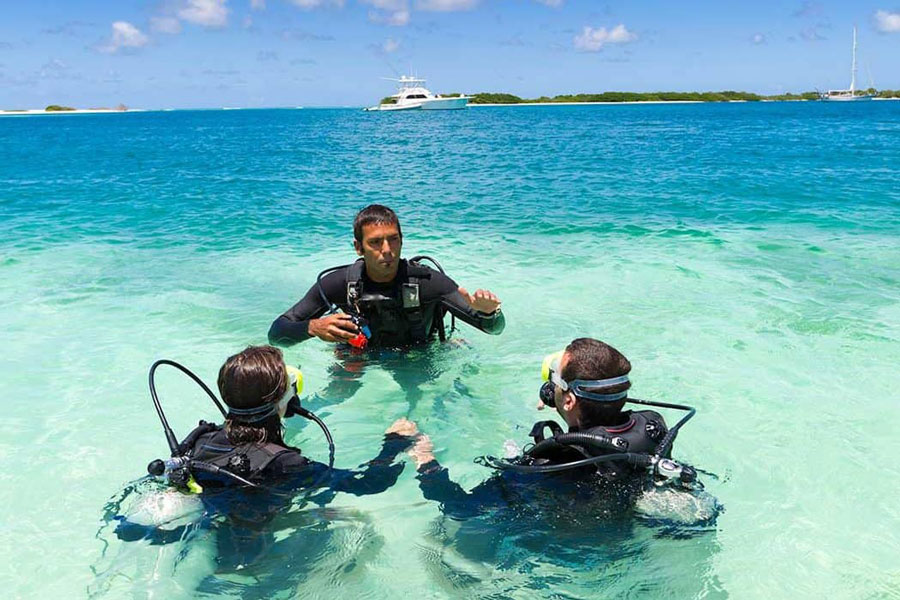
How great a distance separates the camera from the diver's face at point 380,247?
4660mm

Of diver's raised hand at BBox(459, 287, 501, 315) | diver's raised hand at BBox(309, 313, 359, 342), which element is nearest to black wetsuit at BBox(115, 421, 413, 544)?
diver's raised hand at BBox(309, 313, 359, 342)

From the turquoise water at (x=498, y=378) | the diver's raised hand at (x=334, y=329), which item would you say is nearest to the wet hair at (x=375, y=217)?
the diver's raised hand at (x=334, y=329)

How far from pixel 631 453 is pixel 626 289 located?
621 centimetres

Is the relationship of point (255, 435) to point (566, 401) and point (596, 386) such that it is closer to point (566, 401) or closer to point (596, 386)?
point (566, 401)

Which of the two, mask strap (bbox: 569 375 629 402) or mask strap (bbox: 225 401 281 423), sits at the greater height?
mask strap (bbox: 569 375 629 402)

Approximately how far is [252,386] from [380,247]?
1.95 metres

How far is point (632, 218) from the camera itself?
14398 mm

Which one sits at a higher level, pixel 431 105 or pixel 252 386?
pixel 431 105

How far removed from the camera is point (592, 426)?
2.91 meters

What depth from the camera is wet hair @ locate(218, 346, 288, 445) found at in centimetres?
295

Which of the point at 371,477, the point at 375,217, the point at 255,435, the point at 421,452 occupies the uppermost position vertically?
the point at 375,217

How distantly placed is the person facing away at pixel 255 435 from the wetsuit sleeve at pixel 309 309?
1552 millimetres

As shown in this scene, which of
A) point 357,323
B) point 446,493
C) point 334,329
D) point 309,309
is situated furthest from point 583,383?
point 309,309

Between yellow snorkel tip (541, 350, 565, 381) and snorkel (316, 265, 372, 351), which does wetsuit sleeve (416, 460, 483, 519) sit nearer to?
yellow snorkel tip (541, 350, 565, 381)
